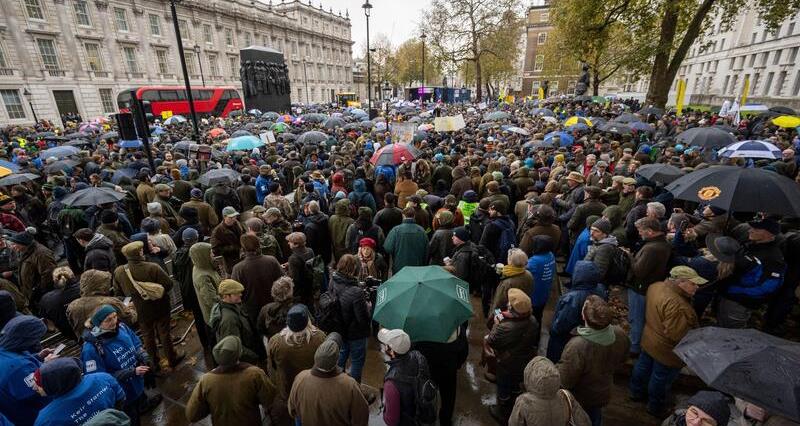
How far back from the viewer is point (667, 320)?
323 cm

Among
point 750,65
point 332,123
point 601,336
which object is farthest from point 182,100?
point 750,65

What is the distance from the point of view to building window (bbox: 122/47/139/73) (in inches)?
1401

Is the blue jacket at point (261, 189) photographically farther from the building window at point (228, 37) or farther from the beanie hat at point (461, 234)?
the building window at point (228, 37)

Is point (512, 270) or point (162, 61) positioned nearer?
point (512, 270)

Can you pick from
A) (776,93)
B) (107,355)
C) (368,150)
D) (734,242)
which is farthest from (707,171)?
(776,93)

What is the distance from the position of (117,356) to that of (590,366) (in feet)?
13.1

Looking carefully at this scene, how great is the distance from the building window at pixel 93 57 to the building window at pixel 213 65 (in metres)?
13.4

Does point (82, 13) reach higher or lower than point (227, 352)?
higher

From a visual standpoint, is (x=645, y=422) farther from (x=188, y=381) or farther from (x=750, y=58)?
(x=750, y=58)

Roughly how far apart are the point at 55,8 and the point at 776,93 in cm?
6769

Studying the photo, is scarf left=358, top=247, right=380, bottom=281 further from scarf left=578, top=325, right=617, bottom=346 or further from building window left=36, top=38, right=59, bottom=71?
building window left=36, top=38, right=59, bottom=71

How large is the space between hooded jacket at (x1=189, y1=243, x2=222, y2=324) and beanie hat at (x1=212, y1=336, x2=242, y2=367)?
5.31ft

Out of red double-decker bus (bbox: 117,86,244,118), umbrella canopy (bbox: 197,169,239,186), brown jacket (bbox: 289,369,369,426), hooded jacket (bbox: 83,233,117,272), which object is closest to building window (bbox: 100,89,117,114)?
red double-decker bus (bbox: 117,86,244,118)

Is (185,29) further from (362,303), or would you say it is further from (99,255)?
(362,303)
